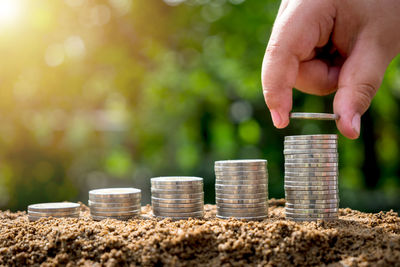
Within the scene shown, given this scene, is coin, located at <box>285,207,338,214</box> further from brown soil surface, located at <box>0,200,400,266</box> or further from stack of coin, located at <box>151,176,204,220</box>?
stack of coin, located at <box>151,176,204,220</box>

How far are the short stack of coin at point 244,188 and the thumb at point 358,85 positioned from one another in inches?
29.1

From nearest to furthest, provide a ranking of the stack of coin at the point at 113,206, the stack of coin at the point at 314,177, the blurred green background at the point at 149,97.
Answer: the stack of coin at the point at 314,177 < the stack of coin at the point at 113,206 < the blurred green background at the point at 149,97

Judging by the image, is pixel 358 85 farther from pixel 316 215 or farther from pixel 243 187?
pixel 243 187

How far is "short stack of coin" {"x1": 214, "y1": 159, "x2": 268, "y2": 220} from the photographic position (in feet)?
10.8

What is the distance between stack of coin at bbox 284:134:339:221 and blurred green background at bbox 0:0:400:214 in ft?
17.6

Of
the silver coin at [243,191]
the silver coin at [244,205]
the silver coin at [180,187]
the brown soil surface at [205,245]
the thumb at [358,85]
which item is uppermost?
the thumb at [358,85]

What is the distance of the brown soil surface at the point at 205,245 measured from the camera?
2408 mm

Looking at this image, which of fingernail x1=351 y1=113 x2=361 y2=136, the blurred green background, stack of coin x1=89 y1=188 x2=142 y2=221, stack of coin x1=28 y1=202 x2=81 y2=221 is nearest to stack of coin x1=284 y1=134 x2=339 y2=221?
fingernail x1=351 y1=113 x2=361 y2=136

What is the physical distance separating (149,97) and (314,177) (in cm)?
762

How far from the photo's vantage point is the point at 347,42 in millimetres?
3707

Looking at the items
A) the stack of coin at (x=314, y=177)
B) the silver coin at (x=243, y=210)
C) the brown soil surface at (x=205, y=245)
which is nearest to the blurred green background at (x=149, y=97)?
the silver coin at (x=243, y=210)

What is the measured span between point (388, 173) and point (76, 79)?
27.2ft

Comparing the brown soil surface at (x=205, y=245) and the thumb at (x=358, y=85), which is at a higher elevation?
the thumb at (x=358, y=85)

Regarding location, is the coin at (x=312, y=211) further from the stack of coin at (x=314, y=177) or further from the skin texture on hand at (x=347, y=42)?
the skin texture on hand at (x=347, y=42)
